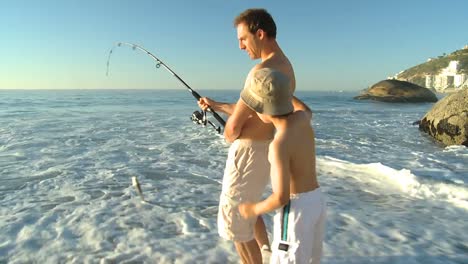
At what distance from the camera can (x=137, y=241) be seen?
429 centimetres

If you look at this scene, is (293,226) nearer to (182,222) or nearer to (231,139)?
(231,139)

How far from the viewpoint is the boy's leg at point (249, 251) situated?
3016mm

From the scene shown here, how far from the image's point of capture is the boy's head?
2031 mm

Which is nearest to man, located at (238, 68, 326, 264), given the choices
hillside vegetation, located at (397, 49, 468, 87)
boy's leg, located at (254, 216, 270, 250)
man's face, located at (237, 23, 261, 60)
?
man's face, located at (237, 23, 261, 60)

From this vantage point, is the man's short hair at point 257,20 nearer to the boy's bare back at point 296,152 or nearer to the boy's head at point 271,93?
the boy's head at point 271,93

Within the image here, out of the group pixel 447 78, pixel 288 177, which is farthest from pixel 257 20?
pixel 447 78

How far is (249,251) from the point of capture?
119 inches

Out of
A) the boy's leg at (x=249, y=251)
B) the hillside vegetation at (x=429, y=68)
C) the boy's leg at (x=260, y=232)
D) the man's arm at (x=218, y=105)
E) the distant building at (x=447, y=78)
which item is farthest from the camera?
the hillside vegetation at (x=429, y=68)

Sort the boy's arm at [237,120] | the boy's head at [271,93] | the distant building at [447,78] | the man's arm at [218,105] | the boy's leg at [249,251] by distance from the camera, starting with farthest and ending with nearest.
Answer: the distant building at [447,78]
the man's arm at [218,105]
the boy's leg at [249,251]
the boy's arm at [237,120]
the boy's head at [271,93]

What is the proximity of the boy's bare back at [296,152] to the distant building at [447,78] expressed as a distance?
146420 mm

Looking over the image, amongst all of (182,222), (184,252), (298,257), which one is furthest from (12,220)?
(298,257)

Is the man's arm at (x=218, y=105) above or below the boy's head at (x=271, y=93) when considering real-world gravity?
below

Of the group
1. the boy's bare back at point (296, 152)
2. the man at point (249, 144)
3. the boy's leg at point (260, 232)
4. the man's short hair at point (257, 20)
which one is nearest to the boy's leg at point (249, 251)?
the man at point (249, 144)

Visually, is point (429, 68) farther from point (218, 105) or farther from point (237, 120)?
point (237, 120)
